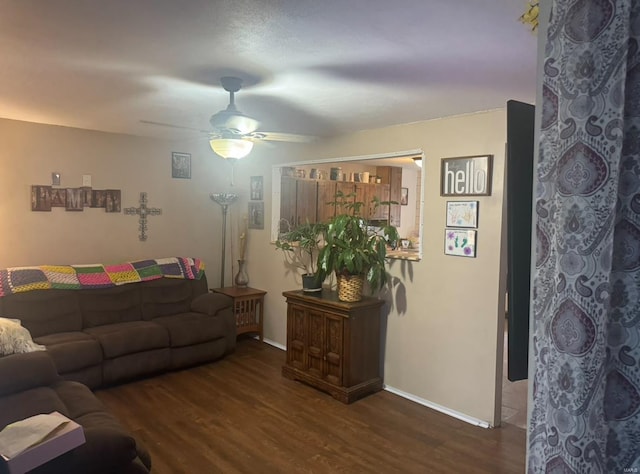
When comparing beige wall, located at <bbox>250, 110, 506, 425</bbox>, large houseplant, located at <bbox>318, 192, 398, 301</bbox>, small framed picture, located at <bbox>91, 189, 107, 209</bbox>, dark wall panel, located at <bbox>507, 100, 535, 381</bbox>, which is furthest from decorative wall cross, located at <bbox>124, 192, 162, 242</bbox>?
dark wall panel, located at <bbox>507, 100, 535, 381</bbox>

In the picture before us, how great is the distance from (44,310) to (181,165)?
217 centimetres

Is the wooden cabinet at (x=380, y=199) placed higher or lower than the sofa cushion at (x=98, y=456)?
higher

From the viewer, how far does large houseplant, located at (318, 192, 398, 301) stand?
12.8ft

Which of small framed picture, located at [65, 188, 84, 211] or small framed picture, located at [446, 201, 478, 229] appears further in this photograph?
small framed picture, located at [65, 188, 84, 211]

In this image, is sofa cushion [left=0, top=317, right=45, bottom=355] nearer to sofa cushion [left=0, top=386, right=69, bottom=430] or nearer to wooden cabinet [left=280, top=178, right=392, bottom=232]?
sofa cushion [left=0, top=386, right=69, bottom=430]

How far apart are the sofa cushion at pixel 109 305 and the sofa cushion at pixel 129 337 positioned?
0.12 meters

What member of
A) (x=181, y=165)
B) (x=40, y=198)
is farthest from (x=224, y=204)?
(x=40, y=198)

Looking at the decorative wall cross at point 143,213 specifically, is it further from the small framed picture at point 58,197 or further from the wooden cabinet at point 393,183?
the wooden cabinet at point 393,183

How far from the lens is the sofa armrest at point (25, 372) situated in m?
2.70

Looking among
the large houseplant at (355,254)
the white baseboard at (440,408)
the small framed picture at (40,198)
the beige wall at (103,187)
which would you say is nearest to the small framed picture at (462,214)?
the large houseplant at (355,254)

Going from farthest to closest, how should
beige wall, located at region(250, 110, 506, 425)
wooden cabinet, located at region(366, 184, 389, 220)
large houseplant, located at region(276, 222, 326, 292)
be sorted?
wooden cabinet, located at region(366, 184, 389, 220) → large houseplant, located at region(276, 222, 326, 292) → beige wall, located at region(250, 110, 506, 425)

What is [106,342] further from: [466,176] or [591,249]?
[591,249]

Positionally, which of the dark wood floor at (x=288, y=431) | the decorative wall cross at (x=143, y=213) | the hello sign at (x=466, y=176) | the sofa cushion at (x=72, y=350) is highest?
the hello sign at (x=466, y=176)

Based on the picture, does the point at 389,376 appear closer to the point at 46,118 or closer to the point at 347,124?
the point at 347,124
